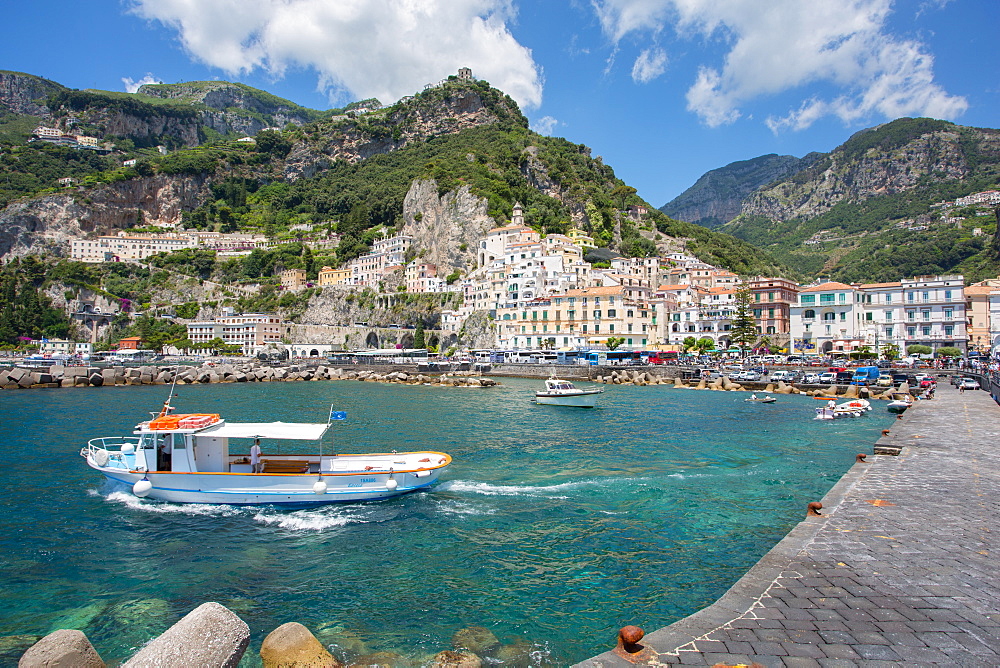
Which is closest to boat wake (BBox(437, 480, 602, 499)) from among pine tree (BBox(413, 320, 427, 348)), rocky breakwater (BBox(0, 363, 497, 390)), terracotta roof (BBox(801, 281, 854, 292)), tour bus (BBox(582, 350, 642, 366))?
rocky breakwater (BBox(0, 363, 497, 390))

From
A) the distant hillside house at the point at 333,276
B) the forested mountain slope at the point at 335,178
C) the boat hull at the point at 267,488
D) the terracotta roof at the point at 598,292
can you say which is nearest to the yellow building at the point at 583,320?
the terracotta roof at the point at 598,292

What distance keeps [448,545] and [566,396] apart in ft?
87.7

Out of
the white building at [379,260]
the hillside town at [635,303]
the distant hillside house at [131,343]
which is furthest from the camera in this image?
the white building at [379,260]

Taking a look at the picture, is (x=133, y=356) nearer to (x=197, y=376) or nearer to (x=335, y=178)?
(x=197, y=376)

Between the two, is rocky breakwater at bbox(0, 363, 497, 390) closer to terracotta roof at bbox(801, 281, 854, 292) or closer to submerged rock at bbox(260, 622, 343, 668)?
terracotta roof at bbox(801, 281, 854, 292)

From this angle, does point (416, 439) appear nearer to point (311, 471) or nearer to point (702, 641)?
point (311, 471)

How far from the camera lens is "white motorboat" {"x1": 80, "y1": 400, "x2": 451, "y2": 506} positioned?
1541cm

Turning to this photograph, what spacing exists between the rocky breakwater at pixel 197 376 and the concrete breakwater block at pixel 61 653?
4808 centimetres

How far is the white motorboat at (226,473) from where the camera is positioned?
15.4m

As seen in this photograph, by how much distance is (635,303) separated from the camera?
241ft

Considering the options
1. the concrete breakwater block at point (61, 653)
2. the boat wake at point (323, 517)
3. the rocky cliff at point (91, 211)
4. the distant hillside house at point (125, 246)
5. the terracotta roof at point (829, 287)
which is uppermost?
the rocky cliff at point (91, 211)

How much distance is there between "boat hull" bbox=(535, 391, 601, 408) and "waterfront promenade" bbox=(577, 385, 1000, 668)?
83.1ft

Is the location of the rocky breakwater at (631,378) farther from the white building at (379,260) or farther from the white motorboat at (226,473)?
the white building at (379,260)

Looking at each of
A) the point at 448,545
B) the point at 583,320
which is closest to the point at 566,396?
the point at 448,545
